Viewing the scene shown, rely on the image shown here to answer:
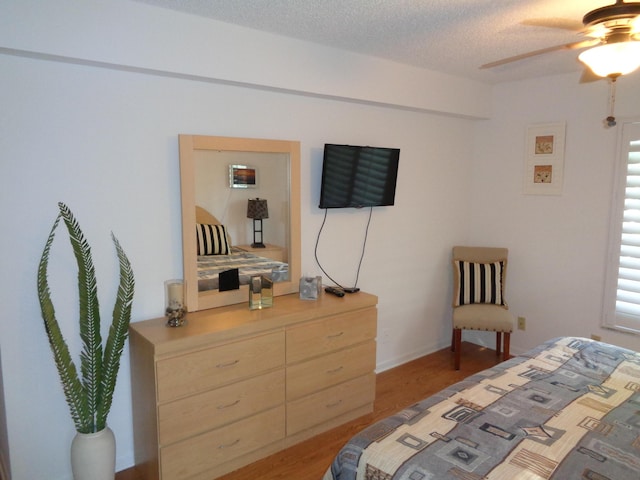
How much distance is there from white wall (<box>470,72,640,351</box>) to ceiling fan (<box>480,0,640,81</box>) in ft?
6.55

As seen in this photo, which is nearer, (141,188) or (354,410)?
(141,188)

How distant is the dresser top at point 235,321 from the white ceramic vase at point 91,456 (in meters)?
0.53

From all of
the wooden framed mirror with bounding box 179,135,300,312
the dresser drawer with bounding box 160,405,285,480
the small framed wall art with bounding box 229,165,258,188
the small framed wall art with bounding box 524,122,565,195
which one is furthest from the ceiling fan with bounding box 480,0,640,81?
the dresser drawer with bounding box 160,405,285,480

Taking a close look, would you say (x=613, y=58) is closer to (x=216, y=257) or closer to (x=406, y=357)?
(x=216, y=257)

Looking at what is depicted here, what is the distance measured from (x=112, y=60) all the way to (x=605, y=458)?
108 inches

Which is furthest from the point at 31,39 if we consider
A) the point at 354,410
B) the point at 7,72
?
the point at 354,410

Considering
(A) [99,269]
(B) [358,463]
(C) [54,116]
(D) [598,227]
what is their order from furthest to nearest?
(D) [598,227]
(A) [99,269]
(C) [54,116]
(B) [358,463]

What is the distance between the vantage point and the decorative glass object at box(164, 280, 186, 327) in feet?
8.27

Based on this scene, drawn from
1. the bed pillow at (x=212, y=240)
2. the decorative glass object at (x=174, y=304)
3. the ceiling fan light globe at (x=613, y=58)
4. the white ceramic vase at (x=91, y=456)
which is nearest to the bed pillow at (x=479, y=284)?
the bed pillow at (x=212, y=240)

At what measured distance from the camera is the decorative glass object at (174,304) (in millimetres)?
2520

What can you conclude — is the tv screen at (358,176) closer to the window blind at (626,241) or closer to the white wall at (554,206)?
the white wall at (554,206)

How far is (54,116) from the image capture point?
7.47ft

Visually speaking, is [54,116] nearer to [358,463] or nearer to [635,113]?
[358,463]

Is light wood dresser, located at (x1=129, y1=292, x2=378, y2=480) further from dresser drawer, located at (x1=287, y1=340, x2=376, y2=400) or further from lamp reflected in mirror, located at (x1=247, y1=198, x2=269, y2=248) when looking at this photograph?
lamp reflected in mirror, located at (x1=247, y1=198, x2=269, y2=248)
